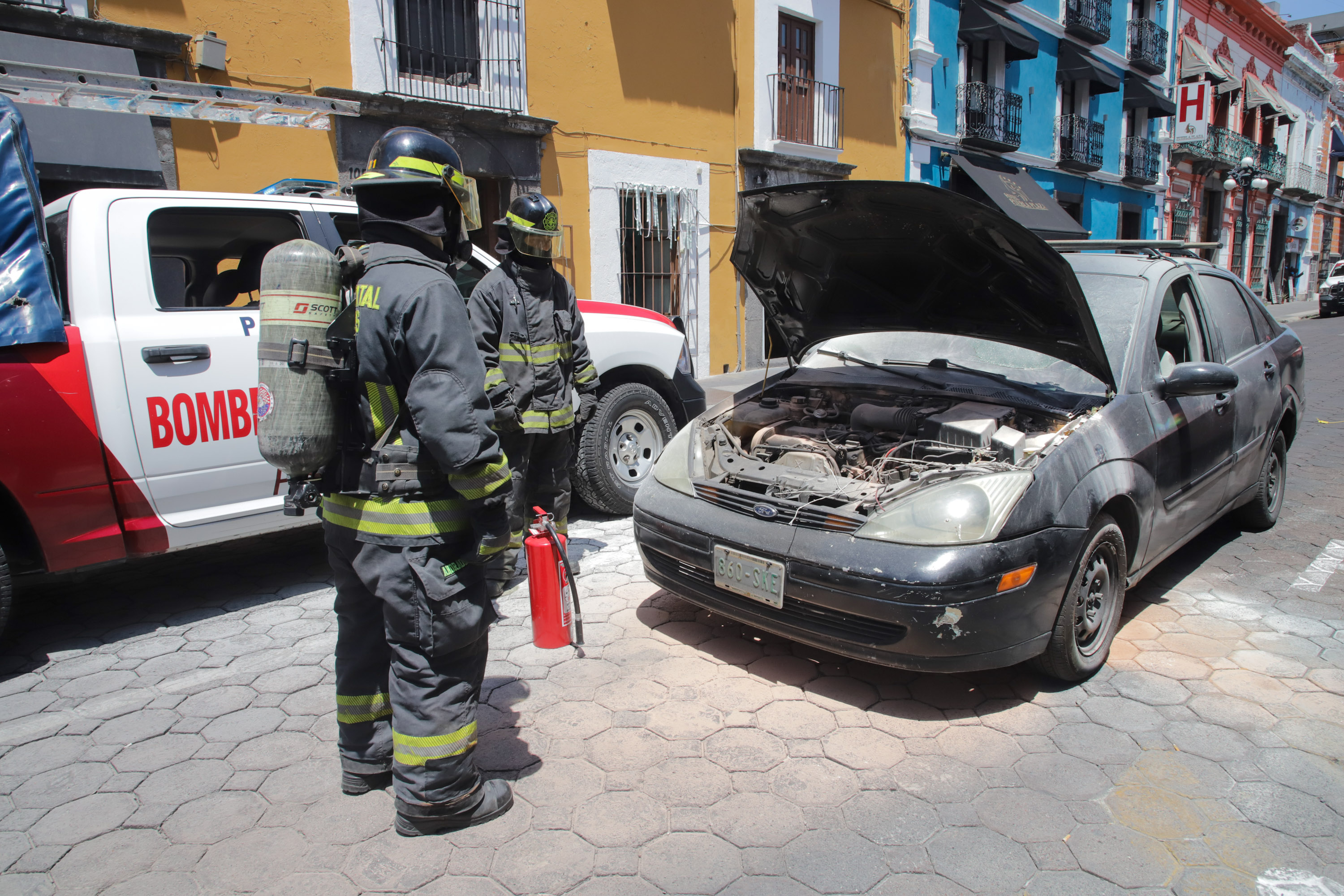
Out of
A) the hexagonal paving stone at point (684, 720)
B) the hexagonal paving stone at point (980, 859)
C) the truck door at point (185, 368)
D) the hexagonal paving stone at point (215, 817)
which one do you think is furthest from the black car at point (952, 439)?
the truck door at point (185, 368)

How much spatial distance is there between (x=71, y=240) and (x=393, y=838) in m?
2.97

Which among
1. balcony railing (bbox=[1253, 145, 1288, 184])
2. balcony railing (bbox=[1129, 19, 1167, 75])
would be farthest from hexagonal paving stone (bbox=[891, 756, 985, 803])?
balcony railing (bbox=[1253, 145, 1288, 184])

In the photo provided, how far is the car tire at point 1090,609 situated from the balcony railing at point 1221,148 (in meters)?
26.4

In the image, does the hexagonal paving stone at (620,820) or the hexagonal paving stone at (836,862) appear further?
the hexagonal paving stone at (620,820)

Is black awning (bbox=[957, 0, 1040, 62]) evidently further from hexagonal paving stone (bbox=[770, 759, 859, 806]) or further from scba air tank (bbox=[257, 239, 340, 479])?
scba air tank (bbox=[257, 239, 340, 479])

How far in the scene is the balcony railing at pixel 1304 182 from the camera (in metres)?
32.7

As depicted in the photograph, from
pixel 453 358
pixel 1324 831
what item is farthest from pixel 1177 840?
pixel 453 358

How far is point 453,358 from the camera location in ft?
7.28

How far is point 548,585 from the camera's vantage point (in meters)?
2.88

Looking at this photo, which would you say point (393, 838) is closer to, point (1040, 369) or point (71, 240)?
point (71, 240)

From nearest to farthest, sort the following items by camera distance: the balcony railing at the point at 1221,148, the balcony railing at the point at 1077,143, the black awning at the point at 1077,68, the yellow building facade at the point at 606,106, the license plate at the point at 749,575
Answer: the license plate at the point at 749,575 < the yellow building facade at the point at 606,106 < the black awning at the point at 1077,68 < the balcony railing at the point at 1077,143 < the balcony railing at the point at 1221,148

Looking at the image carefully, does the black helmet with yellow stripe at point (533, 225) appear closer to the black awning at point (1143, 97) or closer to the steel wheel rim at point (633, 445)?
the steel wheel rim at point (633, 445)

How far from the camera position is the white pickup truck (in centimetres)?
336

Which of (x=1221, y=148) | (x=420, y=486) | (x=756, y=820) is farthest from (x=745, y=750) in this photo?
(x=1221, y=148)
